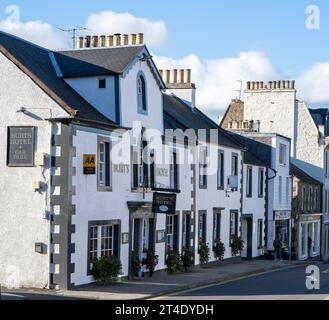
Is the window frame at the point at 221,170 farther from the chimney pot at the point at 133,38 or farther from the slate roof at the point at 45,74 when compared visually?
the slate roof at the point at 45,74

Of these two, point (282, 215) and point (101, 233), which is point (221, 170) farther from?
point (101, 233)

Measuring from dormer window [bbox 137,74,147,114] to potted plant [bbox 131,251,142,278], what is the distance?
524cm

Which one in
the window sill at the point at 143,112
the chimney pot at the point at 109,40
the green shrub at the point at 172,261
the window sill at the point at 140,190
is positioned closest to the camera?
the window sill at the point at 140,190

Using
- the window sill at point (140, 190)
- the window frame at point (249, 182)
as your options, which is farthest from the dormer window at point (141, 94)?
the window frame at point (249, 182)

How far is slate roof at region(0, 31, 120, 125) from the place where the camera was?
2308 cm

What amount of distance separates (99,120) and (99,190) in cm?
230

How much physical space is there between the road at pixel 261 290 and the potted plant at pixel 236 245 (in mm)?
7078

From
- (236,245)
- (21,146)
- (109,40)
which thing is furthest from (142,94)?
(236,245)

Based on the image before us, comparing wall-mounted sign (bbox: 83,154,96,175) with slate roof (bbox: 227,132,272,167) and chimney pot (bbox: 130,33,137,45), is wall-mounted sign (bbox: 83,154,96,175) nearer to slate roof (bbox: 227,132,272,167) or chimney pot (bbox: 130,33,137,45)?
chimney pot (bbox: 130,33,137,45)

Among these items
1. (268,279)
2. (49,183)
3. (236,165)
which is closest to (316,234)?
(236,165)

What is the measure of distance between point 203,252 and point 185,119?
20.6ft

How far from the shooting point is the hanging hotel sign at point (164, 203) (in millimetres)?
27844

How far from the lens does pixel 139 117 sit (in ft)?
89.0
